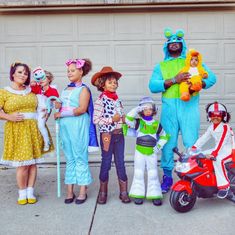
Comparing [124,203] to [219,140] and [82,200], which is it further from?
[219,140]

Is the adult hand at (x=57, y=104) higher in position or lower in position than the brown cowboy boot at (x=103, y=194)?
higher

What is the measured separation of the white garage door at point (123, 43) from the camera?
5.79 metres

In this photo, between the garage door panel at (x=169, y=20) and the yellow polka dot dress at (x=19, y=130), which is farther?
the garage door panel at (x=169, y=20)

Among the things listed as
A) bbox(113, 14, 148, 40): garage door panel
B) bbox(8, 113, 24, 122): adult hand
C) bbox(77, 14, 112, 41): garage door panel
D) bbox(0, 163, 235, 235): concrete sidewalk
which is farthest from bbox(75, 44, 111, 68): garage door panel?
bbox(0, 163, 235, 235): concrete sidewalk

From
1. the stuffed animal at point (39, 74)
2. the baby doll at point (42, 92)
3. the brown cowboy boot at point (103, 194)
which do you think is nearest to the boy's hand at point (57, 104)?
the baby doll at point (42, 92)

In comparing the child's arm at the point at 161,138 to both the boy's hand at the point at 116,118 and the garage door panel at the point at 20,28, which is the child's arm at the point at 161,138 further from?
the garage door panel at the point at 20,28

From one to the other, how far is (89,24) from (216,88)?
2.20 meters

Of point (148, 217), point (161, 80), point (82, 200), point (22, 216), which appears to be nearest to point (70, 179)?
point (82, 200)

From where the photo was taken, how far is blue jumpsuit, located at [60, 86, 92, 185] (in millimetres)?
4047

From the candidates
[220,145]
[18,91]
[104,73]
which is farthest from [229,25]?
[18,91]

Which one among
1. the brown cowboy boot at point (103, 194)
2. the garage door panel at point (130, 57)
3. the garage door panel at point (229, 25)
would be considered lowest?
the brown cowboy boot at point (103, 194)

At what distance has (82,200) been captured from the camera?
417 centimetres

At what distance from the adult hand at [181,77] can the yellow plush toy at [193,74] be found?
1.4 inches

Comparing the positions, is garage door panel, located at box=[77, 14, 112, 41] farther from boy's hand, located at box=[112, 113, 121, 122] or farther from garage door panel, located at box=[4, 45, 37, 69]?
boy's hand, located at box=[112, 113, 121, 122]
